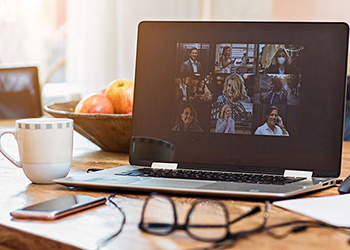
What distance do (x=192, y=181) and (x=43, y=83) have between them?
237 centimetres

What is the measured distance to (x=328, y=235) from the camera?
557 millimetres

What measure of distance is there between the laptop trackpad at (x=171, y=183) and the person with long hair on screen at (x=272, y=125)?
177 mm

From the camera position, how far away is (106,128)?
1.11 metres

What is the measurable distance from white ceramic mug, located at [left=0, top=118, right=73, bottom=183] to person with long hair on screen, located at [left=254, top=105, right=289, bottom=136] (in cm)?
36

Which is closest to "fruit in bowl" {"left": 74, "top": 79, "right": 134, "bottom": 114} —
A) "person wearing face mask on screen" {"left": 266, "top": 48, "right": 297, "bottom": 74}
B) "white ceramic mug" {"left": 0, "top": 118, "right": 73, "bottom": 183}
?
"white ceramic mug" {"left": 0, "top": 118, "right": 73, "bottom": 183}

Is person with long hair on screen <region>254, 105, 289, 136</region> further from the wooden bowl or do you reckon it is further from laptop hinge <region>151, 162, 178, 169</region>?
the wooden bowl

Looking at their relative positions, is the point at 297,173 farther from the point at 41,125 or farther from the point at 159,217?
Result: the point at 41,125

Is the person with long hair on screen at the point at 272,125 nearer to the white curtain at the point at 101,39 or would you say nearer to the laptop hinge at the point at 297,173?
the laptop hinge at the point at 297,173

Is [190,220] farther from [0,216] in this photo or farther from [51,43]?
[51,43]

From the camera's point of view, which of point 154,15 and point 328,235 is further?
point 154,15

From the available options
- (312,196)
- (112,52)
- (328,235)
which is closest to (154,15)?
(112,52)

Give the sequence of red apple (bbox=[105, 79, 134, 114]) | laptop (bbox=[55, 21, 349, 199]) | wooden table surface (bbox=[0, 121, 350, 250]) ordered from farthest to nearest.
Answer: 1. red apple (bbox=[105, 79, 134, 114])
2. laptop (bbox=[55, 21, 349, 199])
3. wooden table surface (bbox=[0, 121, 350, 250])

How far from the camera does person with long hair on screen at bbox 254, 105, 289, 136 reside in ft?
2.90

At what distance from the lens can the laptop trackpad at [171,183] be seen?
0.75 meters
